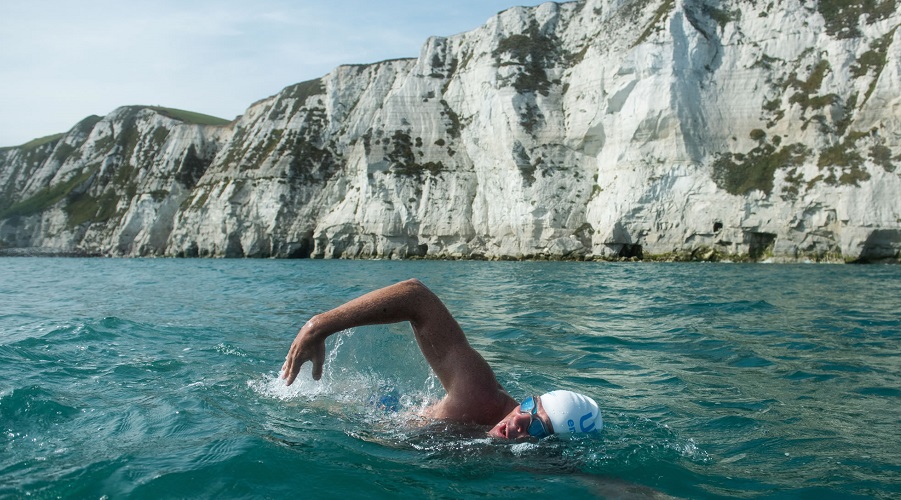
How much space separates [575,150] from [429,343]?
2009 inches

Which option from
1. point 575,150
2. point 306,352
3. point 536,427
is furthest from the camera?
point 575,150

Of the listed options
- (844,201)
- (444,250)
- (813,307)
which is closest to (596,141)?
(444,250)

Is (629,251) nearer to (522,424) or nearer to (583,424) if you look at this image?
(583,424)

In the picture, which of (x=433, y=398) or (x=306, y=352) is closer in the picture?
(x=306, y=352)

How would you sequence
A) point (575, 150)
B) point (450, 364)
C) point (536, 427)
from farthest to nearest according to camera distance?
point (575, 150) → point (450, 364) → point (536, 427)

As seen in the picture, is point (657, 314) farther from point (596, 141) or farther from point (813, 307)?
point (596, 141)

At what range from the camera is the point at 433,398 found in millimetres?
6543

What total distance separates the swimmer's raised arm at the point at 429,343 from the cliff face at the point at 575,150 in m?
39.7

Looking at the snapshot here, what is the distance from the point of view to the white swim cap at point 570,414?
15.5 feet

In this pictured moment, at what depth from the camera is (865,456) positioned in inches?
187

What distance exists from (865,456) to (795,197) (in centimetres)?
4097

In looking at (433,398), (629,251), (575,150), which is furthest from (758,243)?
(433,398)

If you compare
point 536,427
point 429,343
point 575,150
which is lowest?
point 536,427

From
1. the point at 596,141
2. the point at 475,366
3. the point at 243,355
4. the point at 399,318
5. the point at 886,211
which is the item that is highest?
the point at 596,141
